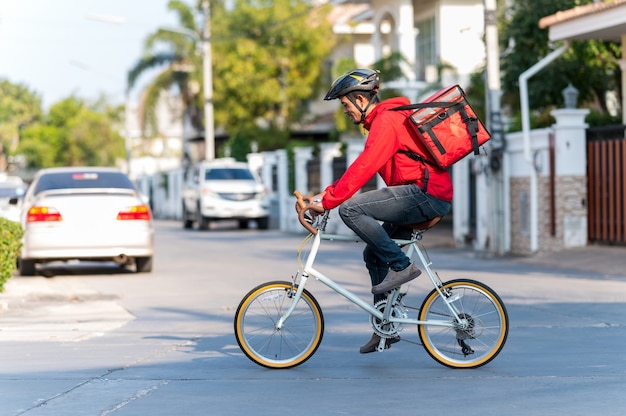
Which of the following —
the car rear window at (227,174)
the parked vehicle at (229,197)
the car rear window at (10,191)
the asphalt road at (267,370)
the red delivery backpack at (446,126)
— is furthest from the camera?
the car rear window at (10,191)

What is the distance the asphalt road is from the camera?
7.14 meters

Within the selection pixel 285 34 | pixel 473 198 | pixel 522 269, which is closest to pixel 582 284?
pixel 522 269

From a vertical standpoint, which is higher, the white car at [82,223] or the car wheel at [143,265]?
the white car at [82,223]

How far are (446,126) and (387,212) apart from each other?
2.18ft

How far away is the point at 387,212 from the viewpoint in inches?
323

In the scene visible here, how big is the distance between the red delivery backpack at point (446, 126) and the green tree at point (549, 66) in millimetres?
17882

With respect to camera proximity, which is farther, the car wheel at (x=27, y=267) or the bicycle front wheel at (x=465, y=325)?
the car wheel at (x=27, y=267)

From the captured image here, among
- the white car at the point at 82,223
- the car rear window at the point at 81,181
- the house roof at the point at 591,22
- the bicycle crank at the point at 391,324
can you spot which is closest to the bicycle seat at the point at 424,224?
the bicycle crank at the point at 391,324

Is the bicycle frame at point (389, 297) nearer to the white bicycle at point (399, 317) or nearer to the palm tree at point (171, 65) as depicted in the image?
the white bicycle at point (399, 317)

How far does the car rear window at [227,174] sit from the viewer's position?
35.1m

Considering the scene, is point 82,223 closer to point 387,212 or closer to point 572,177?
point 572,177

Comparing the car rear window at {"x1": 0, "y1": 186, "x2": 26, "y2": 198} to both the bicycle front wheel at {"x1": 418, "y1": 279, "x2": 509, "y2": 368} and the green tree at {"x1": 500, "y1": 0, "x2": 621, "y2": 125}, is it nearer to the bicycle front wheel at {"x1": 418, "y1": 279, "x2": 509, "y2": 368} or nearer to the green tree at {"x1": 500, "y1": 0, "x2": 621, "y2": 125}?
the green tree at {"x1": 500, "y1": 0, "x2": 621, "y2": 125}

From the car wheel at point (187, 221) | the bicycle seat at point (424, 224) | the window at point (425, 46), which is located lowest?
the car wheel at point (187, 221)

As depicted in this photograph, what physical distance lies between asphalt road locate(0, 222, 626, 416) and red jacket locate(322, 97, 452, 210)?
3.41ft
